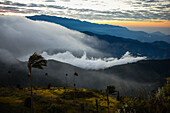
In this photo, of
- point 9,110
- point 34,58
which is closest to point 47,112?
point 9,110

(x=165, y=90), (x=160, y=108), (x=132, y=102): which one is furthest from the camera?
(x=165, y=90)

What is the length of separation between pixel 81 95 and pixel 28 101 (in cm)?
7868

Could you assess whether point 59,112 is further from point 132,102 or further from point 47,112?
point 132,102

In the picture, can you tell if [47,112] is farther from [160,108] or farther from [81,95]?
[81,95]

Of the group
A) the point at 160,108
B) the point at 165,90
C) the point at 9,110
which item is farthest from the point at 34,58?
the point at 165,90

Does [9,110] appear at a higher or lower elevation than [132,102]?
lower

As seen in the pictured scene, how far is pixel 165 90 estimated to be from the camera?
24656 mm

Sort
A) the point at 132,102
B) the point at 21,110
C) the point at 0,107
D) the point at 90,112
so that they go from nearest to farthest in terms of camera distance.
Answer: the point at 132,102, the point at 0,107, the point at 21,110, the point at 90,112

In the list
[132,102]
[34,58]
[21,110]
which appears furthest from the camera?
[21,110]

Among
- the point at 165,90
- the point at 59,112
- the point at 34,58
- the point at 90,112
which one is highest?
the point at 34,58

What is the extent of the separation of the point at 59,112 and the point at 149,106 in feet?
104

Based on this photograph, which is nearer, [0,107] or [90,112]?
[0,107]

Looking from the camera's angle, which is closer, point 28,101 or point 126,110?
point 126,110

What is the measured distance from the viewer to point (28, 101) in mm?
42312
